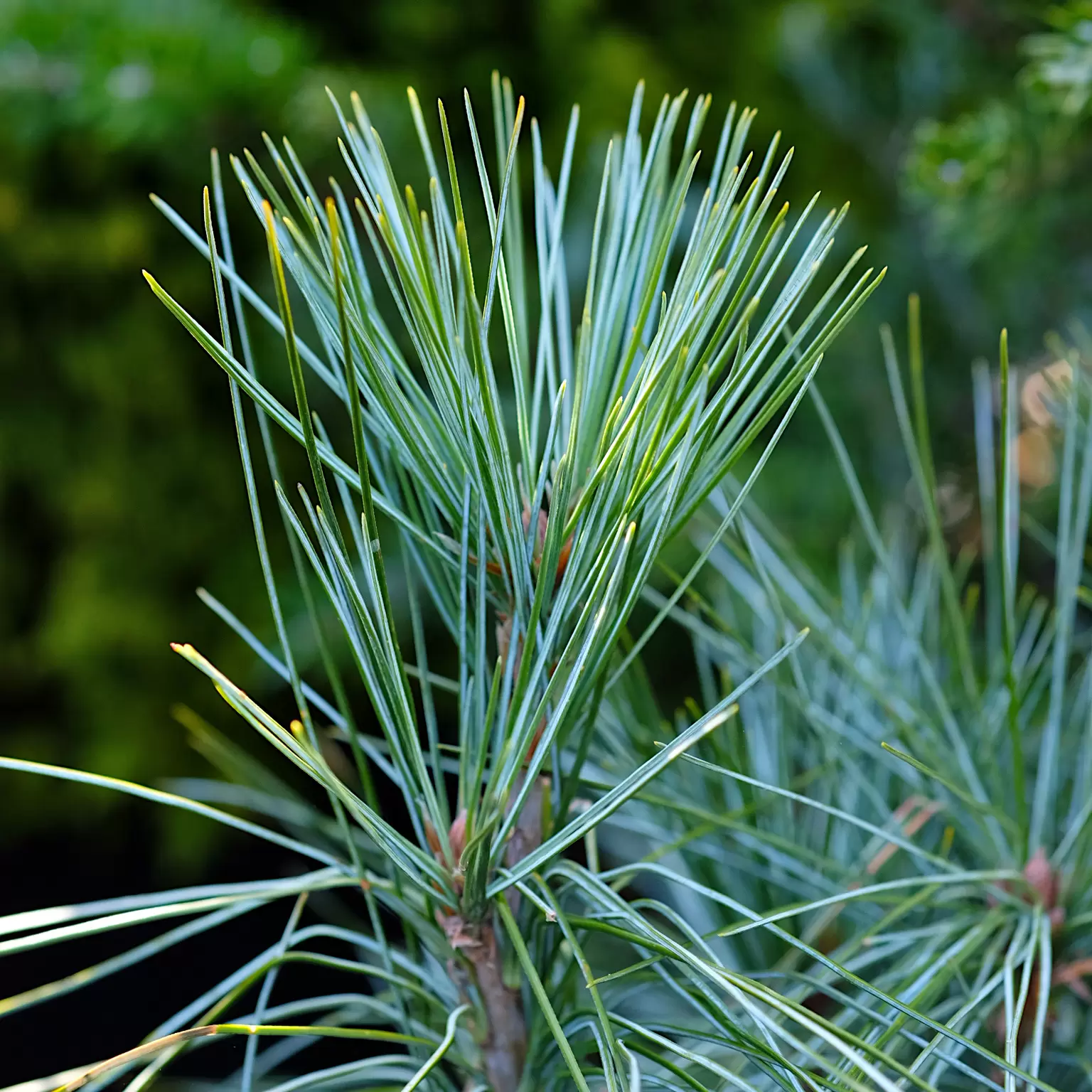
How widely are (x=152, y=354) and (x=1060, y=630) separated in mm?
669

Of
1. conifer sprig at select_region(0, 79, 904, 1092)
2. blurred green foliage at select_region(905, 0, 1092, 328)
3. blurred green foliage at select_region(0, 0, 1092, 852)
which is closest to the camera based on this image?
conifer sprig at select_region(0, 79, 904, 1092)

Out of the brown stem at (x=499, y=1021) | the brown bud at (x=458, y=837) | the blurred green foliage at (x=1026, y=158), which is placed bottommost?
the brown stem at (x=499, y=1021)

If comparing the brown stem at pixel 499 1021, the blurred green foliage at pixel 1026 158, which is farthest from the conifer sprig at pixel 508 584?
the blurred green foliage at pixel 1026 158

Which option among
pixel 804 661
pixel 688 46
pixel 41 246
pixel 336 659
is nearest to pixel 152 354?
pixel 41 246

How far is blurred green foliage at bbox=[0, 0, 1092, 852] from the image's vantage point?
1.57 feet

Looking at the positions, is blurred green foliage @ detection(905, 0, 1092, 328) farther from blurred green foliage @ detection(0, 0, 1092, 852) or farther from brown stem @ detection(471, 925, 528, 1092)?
brown stem @ detection(471, 925, 528, 1092)

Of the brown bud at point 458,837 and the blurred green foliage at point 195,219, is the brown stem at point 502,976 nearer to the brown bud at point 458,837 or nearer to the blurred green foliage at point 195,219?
the brown bud at point 458,837

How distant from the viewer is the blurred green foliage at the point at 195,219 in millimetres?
480

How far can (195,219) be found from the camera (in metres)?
0.71

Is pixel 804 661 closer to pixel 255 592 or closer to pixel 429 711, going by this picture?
pixel 429 711

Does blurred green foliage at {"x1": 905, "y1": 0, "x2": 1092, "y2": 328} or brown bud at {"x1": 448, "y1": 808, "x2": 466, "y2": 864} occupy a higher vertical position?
blurred green foliage at {"x1": 905, "y1": 0, "x2": 1092, "y2": 328}

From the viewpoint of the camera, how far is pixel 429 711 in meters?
0.18

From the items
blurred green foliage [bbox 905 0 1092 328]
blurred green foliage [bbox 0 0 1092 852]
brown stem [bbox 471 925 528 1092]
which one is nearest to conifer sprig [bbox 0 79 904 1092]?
brown stem [bbox 471 925 528 1092]

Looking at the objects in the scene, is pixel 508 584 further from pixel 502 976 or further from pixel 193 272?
pixel 193 272
